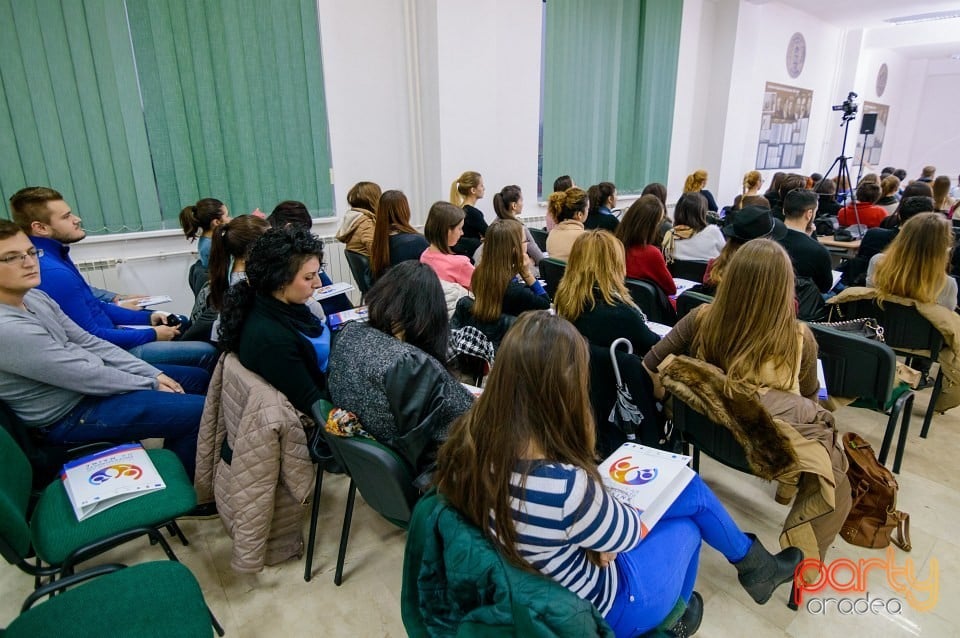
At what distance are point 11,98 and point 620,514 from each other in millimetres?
3933

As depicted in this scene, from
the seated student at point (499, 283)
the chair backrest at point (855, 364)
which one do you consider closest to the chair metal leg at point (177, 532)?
the seated student at point (499, 283)

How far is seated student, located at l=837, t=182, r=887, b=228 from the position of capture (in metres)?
4.57

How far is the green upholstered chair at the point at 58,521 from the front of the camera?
1.22 metres

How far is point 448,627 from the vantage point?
955 millimetres

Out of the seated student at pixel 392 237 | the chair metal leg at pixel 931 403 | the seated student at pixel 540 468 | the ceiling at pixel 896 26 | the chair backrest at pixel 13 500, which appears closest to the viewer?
the seated student at pixel 540 468

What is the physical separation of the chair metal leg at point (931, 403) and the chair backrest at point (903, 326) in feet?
0.57

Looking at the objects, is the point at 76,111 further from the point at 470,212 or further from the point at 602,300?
the point at 602,300

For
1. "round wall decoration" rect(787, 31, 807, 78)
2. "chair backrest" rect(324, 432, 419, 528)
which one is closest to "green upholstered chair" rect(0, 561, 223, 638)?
"chair backrest" rect(324, 432, 419, 528)

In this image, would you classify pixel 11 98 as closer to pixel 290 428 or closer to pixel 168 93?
pixel 168 93

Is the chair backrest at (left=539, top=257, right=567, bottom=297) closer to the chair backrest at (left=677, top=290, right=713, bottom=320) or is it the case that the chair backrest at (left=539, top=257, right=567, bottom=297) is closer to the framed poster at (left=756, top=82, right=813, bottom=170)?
the chair backrest at (left=677, top=290, right=713, bottom=320)

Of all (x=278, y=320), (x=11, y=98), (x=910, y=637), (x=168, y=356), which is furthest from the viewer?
(x=11, y=98)

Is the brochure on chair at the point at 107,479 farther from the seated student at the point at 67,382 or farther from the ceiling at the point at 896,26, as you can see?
the ceiling at the point at 896,26

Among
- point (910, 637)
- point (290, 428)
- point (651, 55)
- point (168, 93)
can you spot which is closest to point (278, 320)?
point (290, 428)

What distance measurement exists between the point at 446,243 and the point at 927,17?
32.6 ft
